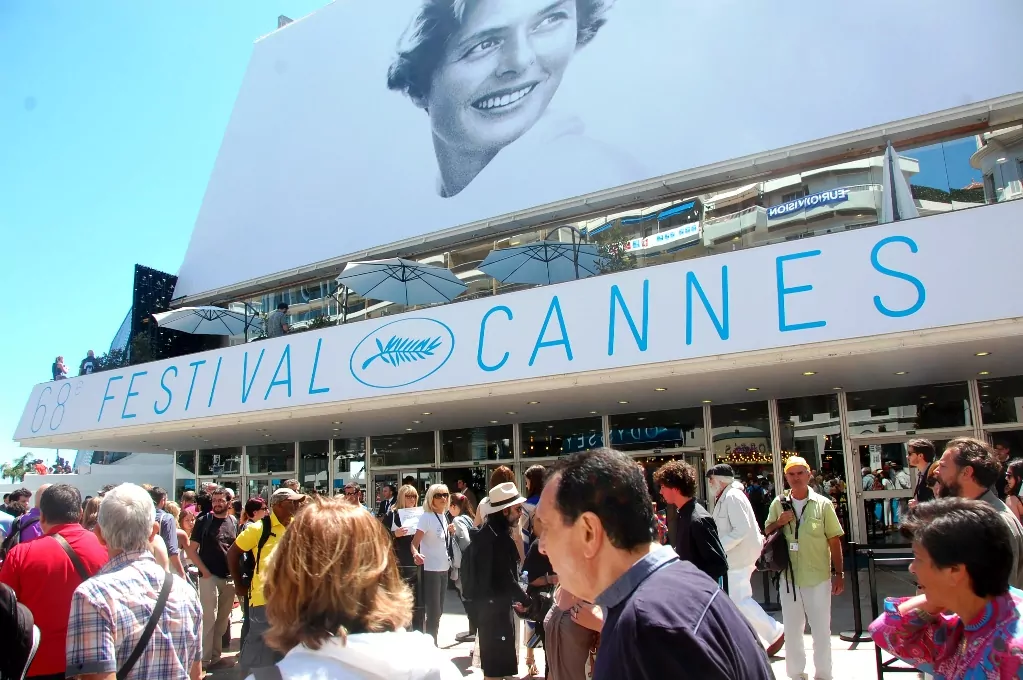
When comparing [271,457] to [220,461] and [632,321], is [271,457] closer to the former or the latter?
[220,461]

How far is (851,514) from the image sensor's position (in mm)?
11281

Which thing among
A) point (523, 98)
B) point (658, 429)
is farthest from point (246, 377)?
point (523, 98)

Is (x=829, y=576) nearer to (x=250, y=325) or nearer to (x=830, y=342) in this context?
(x=830, y=342)

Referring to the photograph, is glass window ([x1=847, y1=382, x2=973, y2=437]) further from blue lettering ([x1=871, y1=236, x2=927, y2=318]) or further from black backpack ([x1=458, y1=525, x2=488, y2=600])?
black backpack ([x1=458, y1=525, x2=488, y2=600])

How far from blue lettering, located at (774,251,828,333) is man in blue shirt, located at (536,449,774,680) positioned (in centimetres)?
682

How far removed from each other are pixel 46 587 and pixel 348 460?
13504 mm

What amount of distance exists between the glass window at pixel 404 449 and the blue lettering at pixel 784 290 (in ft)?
28.9

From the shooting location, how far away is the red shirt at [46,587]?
140 inches

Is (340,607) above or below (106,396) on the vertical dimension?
below

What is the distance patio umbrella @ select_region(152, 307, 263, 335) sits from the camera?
16.5 m

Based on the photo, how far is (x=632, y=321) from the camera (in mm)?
9406

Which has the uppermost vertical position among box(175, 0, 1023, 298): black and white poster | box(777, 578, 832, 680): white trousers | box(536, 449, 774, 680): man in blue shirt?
box(175, 0, 1023, 298): black and white poster

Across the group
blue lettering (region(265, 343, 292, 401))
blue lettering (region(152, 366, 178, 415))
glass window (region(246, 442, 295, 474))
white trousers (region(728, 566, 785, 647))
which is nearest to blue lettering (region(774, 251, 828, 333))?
white trousers (region(728, 566, 785, 647))

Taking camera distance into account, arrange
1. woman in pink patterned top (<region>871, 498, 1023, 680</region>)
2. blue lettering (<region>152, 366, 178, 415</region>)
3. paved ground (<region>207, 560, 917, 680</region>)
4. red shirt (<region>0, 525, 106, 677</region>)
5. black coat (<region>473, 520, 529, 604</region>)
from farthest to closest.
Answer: blue lettering (<region>152, 366, 178, 415</region>) < paved ground (<region>207, 560, 917, 680</region>) < black coat (<region>473, 520, 529, 604</region>) < red shirt (<region>0, 525, 106, 677</region>) < woman in pink patterned top (<region>871, 498, 1023, 680</region>)
